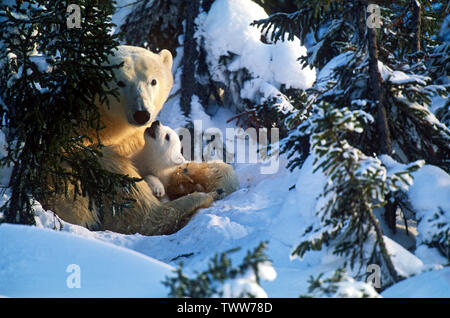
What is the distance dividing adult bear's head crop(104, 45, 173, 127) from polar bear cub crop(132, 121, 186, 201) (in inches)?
11.8

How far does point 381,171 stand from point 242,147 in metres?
5.61

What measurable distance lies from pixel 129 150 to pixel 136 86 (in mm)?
862

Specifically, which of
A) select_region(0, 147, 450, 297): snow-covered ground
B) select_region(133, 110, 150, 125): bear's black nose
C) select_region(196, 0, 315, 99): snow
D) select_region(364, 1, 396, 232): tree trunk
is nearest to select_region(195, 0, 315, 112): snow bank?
select_region(196, 0, 315, 99): snow

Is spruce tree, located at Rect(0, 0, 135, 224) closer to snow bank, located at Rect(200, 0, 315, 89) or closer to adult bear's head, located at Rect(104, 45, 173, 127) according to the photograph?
adult bear's head, located at Rect(104, 45, 173, 127)

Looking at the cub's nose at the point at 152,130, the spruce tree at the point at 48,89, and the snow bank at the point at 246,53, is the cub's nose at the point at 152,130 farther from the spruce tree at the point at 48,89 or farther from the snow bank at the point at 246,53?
the snow bank at the point at 246,53

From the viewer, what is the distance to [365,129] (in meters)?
3.85

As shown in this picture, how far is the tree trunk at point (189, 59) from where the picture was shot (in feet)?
27.9

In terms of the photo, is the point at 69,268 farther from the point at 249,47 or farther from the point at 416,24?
the point at 249,47

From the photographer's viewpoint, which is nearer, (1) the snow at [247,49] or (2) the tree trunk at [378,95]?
(2) the tree trunk at [378,95]

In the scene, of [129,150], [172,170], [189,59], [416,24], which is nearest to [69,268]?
[129,150]

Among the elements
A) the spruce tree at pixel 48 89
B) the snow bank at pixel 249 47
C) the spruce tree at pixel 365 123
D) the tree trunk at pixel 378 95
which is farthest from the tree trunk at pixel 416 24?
the snow bank at pixel 249 47

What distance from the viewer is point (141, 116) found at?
16.4 feet

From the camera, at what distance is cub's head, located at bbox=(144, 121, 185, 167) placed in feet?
18.5
